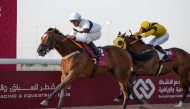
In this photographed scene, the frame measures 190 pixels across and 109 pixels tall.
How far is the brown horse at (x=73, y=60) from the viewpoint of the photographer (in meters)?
9.11

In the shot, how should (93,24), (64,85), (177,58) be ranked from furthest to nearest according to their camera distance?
(177,58), (93,24), (64,85)

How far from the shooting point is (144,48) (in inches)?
447

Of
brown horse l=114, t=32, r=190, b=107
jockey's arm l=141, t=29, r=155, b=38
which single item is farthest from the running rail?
jockey's arm l=141, t=29, r=155, b=38

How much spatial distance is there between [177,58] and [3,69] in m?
4.05

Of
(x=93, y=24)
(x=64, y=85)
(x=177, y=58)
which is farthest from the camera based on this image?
(x=177, y=58)

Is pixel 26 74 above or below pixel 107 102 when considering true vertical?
above

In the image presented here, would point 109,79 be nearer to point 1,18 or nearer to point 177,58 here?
point 177,58

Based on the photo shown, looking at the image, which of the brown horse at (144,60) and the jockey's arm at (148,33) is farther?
the jockey's arm at (148,33)

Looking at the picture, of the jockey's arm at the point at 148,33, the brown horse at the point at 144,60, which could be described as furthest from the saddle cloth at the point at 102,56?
the jockey's arm at the point at 148,33

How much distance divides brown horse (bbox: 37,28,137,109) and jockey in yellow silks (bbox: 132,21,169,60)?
1.34 metres

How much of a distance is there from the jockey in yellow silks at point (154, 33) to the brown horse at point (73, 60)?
1338mm

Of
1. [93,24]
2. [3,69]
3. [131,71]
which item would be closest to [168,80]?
[131,71]

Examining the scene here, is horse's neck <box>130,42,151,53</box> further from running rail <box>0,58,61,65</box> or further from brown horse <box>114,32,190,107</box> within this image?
running rail <box>0,58,61,65</box>

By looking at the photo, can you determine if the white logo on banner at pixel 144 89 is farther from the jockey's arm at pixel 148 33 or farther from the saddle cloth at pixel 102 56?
the saddle cloth at pixel 102 56
